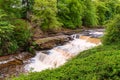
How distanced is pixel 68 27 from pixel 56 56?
49.8 ft

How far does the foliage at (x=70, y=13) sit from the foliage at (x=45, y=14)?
6.05m

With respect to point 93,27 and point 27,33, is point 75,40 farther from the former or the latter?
point 93,27

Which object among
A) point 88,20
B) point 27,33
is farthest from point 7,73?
point 88,20

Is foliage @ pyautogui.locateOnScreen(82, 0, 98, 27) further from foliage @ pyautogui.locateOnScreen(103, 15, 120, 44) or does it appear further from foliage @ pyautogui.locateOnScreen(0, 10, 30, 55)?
foliage @ pyautogui.locateOnScreen(103, 15, 120, 44)

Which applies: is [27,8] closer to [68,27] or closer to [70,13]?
[68,27]

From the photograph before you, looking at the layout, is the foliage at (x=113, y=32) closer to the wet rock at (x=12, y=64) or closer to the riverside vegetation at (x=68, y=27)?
the riverside vegetation at (x=68, y=27)

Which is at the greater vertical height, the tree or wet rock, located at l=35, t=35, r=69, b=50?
the tree

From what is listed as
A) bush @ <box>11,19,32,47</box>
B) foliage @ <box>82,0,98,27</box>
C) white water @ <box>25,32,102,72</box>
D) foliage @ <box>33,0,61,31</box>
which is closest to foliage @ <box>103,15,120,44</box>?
white water @ <box>25,32,102,72</box>

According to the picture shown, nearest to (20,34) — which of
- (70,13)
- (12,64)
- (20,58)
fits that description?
(20,58)

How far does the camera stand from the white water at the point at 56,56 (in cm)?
2175

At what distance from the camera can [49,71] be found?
10.2m

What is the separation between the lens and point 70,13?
130 feet

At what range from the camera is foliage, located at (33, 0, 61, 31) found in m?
30.9

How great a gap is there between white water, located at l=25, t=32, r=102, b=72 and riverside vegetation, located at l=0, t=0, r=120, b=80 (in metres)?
2.57
